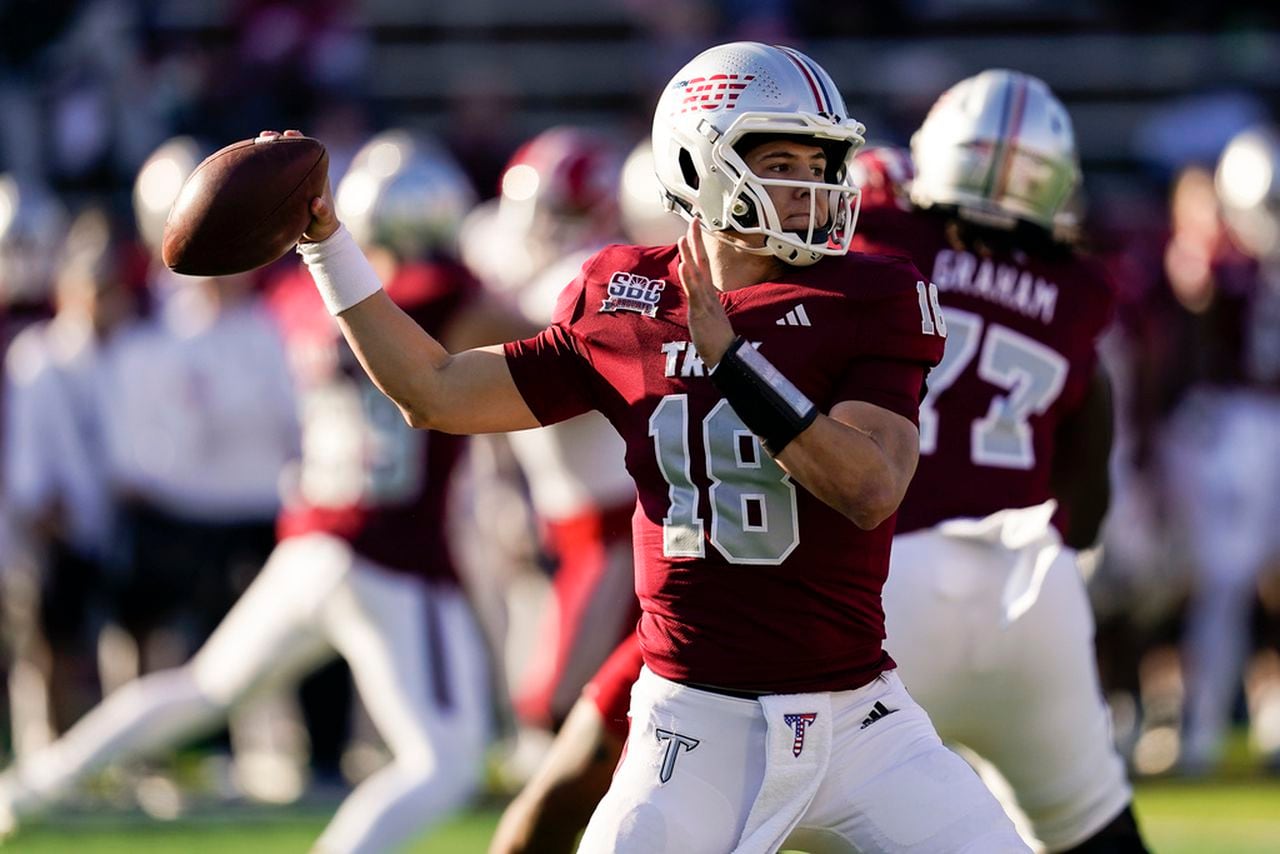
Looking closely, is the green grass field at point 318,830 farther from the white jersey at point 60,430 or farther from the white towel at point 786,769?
the white towel at point 786,769

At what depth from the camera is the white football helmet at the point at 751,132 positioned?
11.9ft

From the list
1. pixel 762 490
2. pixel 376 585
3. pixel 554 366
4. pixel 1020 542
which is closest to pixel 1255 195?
pixel 376 585

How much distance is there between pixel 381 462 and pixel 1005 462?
2164 millimetres

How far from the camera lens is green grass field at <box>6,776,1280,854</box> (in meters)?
6.91

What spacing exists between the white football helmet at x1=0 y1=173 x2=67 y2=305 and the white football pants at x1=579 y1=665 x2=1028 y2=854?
6.53 m

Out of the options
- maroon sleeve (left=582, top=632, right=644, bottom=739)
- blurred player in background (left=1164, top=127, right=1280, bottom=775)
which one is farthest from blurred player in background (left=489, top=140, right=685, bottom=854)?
blurred player in background (left=1164, top=127, right=1280, bottom=775)

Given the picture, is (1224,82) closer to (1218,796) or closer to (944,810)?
(1218,796)

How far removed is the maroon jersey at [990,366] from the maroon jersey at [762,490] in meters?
0.83

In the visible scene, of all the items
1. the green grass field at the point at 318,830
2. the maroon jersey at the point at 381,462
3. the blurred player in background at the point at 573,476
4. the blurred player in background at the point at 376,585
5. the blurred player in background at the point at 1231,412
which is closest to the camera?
the blurred player in background at the point at 376,585

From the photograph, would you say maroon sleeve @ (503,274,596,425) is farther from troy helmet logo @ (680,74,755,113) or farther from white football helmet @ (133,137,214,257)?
white football helmet @ (133,137,214,257)

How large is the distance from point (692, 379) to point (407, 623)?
2.55 metres

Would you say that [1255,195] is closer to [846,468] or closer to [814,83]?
[814,83]

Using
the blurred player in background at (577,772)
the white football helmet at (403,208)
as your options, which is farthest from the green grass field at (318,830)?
the blurred player in background at (577,772)

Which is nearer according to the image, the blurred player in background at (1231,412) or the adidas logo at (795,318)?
the adidas logo at (795,318)
